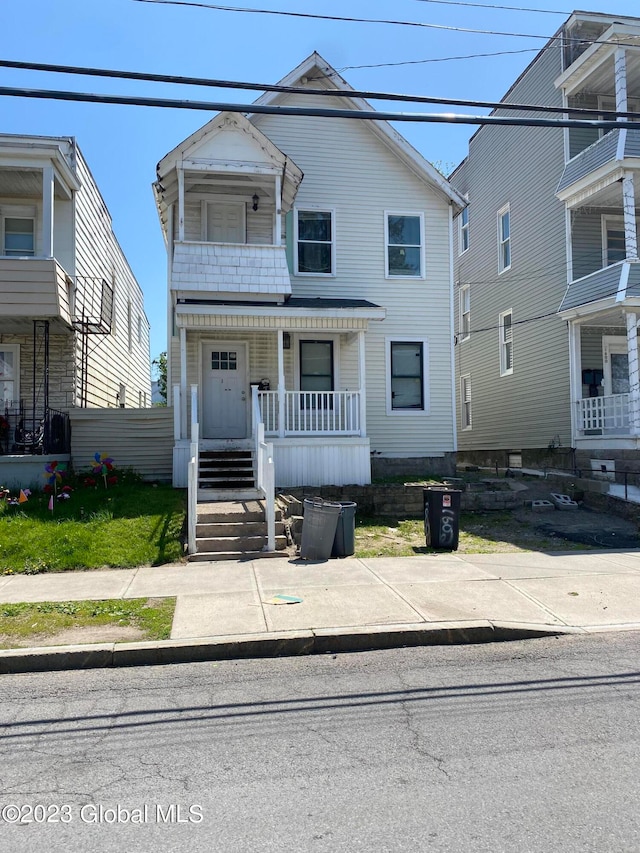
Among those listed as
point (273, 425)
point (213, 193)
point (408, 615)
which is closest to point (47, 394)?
point (273, 425)

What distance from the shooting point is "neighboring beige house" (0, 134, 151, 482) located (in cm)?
1386

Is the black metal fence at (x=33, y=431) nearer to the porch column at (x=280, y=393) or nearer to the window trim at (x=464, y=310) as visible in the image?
the porch column at (x=280, y=393)

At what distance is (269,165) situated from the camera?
1489 centimetres

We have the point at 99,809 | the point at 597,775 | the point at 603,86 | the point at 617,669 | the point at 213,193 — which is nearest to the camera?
the point at 99,809

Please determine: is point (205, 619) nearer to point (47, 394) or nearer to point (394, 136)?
point (47, 394)

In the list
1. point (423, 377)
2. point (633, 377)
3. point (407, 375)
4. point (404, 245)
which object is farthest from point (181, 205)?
point (633, 377)

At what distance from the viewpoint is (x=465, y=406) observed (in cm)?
2448

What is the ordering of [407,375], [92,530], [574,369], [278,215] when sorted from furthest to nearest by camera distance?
[574,369] < [407,375] < [278,215] < [92,530]

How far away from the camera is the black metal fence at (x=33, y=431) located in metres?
13.9

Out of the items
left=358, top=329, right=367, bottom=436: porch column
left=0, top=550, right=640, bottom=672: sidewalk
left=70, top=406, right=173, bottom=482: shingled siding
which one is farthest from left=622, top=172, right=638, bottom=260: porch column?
left=70, top=406, right=173, bottom=482: shingled siding

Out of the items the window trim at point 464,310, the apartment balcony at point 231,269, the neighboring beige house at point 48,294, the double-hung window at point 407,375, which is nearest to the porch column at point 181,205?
the apartment balcony at point 231,269

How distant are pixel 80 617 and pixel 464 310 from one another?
2039cm

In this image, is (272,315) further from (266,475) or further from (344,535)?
(344,535)

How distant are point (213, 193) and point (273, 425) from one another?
593cm
